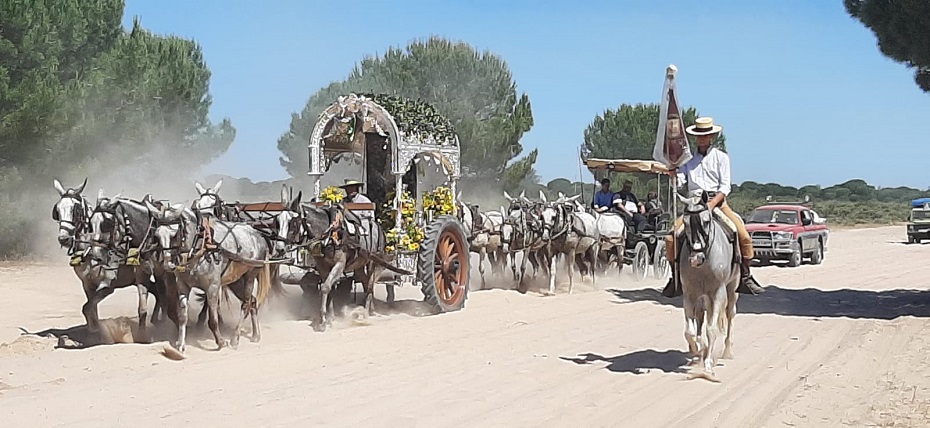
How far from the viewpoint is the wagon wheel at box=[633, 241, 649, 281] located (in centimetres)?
1991

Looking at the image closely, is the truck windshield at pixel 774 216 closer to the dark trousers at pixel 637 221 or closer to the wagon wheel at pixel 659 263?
the wagon wheel at pixel 659 263

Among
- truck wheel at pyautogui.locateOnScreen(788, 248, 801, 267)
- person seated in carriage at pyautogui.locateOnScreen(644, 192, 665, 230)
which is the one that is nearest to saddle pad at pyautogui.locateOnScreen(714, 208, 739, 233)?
person seated in carriage at pyautogui.locateOnScreen(644, 192, 665, 230)

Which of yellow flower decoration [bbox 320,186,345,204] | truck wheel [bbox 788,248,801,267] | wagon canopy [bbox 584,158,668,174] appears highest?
wagon canopy [bbox 584,158,668,174]

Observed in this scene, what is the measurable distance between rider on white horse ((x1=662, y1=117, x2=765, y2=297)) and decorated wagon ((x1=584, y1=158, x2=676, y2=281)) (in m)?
9.23

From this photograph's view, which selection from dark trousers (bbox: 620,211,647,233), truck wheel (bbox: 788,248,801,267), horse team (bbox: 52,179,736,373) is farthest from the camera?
truck wheel (bbox: 788,248,801,267)

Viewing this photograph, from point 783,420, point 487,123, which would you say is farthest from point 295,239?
point 487,123

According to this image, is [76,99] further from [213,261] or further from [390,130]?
[213,261]

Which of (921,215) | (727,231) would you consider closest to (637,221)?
(727,231)

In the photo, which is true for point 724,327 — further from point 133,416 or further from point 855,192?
point 855,192

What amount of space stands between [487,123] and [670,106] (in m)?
26.4

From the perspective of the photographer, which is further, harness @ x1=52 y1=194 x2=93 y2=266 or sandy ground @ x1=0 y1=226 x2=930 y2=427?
harness @ x1=52 y1=194 x2=93 y2=266

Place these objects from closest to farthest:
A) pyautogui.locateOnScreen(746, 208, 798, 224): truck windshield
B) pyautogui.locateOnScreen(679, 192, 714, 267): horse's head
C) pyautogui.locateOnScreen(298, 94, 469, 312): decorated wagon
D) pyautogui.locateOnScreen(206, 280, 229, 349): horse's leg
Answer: pyautogui.locateOnScreen(679, 192, 714, 267): horse's head, pyautogui.locateOnScreen(206, 280, 229, 349): horse's leg, pyautogui.locateOnScreen(298, 94, 469, 312): decorated wagon, pyautogui.locateOnScreen(746, 208, 798, 224): truck windshield

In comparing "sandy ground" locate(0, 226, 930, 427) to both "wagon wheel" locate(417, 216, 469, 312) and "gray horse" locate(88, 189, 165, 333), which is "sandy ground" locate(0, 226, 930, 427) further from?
"gray horse" locate(88, 189, 165, 333)

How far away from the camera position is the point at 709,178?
9.39 meters
